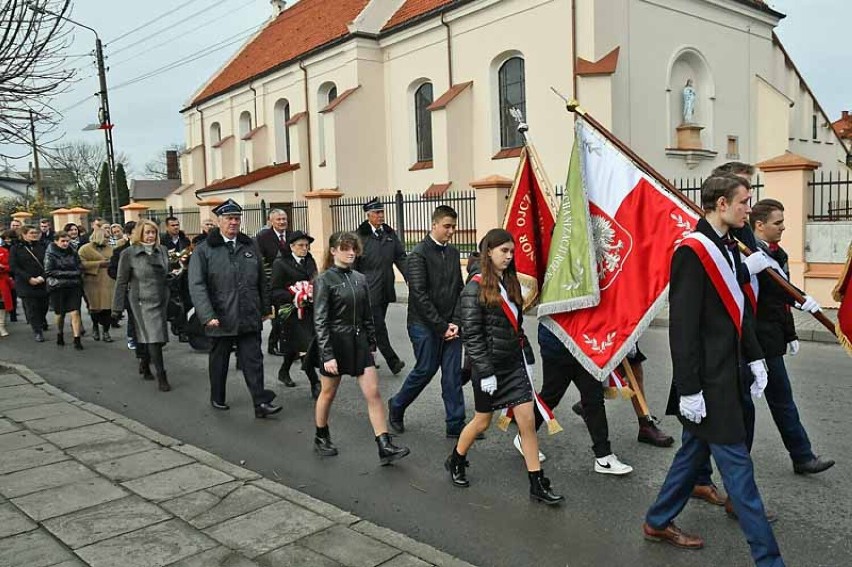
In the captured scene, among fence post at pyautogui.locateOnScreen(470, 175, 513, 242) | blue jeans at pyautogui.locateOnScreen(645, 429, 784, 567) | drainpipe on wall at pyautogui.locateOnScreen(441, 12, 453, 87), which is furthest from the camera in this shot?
drainpipe on wall at pyautogui.locateOnScreen(441, 12, 453, 87)

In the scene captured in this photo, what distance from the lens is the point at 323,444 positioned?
5691 mm

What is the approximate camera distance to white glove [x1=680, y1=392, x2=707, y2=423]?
3.44 m

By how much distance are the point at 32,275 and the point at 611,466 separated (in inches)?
409

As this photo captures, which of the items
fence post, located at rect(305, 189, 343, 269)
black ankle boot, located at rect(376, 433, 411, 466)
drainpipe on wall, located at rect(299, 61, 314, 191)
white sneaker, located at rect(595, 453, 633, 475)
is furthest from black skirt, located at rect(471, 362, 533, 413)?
drainpipe on wall, located at rect(299, 61, 314, 191)

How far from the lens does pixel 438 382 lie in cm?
794

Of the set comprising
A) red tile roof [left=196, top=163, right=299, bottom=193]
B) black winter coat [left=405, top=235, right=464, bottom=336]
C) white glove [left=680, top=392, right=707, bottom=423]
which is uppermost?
red tile roof [left=196, top=163, right=299, bottom=193]

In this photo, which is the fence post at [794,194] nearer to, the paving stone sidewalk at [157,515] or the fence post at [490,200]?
the fence post at [490,200]

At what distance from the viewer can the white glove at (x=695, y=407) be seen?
3441 mm

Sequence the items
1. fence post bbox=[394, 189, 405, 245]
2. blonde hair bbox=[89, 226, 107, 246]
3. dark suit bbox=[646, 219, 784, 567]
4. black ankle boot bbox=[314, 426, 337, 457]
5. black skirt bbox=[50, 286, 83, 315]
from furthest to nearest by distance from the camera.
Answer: fence post bbox=[394, 189, 405, 245] < blonde hair bbox=[89, 226, 107, 246] < black skirt bbox=[50, 286, 83, 315] < black ankle boot bbox=[314, 426, 337, 457] < dark suit bbox=[646, 219, 784, 567]

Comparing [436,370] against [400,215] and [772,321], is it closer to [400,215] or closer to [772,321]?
[772,321]

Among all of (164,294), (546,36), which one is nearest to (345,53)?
(546,36)

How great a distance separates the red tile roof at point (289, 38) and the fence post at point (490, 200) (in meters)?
14.7

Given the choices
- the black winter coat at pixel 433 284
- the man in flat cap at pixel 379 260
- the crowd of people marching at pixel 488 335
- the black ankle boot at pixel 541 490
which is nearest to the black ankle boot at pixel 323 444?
the crowd of people marching at pixel 488 335

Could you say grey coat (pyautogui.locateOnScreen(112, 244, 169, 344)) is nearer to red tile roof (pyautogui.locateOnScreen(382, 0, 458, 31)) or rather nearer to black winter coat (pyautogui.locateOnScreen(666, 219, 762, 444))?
black winter coat (pyautogui.locateOnScreen(666, 219, 762, 444))
